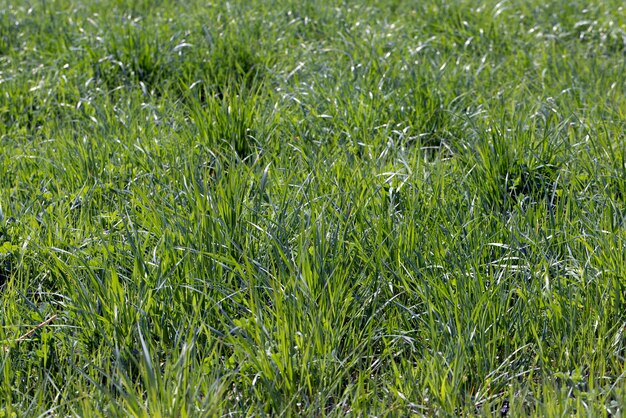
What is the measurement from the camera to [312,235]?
2504 mm

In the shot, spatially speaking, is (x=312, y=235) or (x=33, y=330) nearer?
(x=33, y=330)

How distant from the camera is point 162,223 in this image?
2.70 m

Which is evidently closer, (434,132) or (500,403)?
(500,403)

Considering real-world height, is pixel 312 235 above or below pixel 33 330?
above

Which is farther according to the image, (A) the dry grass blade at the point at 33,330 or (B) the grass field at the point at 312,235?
(A) the dry grass blade at the point at 33,330

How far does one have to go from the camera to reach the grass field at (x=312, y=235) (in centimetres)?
214

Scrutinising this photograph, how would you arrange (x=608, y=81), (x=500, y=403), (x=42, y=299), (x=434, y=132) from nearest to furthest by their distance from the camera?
(x=500, y=403)
(x=42, y=299)
(x=434, y=132)
(x=608, y=81)

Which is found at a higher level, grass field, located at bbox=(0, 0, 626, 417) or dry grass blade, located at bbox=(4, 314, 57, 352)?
grass field, located at bbox=(0, 0, 626, 417)

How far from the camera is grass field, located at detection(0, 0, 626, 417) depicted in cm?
214

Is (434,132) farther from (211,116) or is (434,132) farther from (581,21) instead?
(581,21)

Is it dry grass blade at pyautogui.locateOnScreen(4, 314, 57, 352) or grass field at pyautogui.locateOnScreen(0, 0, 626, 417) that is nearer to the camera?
grass field at pyautogui.locateOnScreen(0, 0, 626, 417)

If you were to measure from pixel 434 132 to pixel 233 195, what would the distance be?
4.13 ft

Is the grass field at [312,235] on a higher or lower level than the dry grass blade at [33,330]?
higher

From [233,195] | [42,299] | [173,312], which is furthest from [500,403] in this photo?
[42,299]
